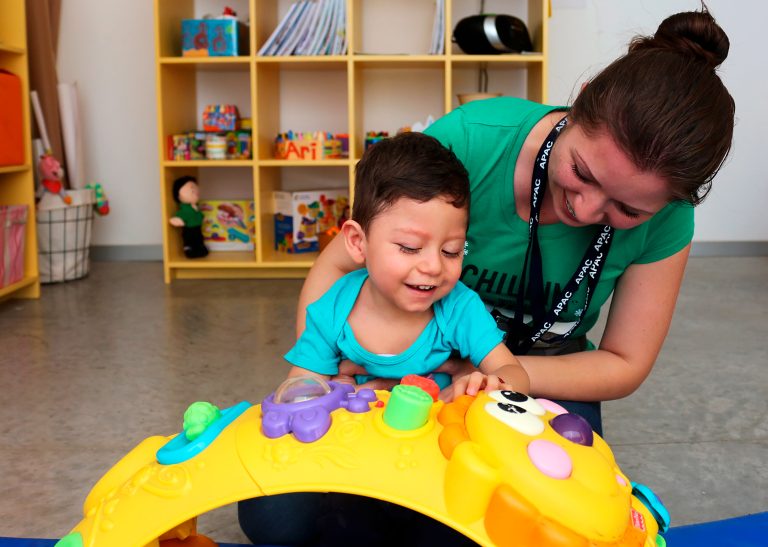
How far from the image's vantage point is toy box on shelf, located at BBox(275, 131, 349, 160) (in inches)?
132

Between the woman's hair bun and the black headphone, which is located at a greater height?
the black headphone

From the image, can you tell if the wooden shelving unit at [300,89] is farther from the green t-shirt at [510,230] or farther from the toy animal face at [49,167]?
the green t-shirt at [510,230]

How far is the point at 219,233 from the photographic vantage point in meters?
3.69

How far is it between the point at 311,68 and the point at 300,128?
11.0 inches

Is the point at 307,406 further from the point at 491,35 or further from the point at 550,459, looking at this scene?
the point at 491,35

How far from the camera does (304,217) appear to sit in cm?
360

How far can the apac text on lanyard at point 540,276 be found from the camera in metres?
1.14

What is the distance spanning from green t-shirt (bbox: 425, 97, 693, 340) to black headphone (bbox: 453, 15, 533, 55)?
1.94 meters

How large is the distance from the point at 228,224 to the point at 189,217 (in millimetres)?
303

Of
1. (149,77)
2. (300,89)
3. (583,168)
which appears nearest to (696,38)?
(583,168)

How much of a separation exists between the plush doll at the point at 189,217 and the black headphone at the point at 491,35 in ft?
4.20

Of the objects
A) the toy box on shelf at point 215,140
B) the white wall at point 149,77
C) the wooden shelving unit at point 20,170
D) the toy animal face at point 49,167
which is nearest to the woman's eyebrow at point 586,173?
the wooden shelving unit at point 20,170

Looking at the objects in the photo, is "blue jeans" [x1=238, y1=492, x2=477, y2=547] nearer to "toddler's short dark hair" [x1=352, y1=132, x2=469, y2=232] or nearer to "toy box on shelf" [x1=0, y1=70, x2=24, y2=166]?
"toddler's short dark hair" [x1=352, y1=132, x2=469, y2=232]

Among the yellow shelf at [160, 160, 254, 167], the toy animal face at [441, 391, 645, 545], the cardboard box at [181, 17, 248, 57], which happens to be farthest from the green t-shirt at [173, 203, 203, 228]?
the toy animal face at [441, 391, 645, 545]
